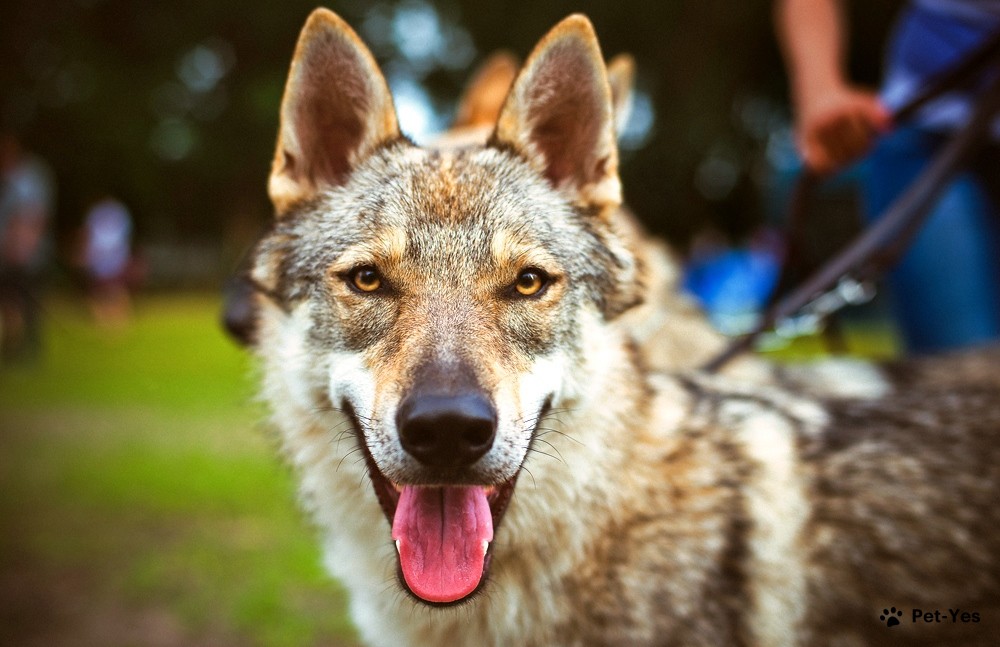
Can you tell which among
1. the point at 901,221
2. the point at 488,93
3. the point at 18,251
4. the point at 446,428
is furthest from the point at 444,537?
the point at 18,251

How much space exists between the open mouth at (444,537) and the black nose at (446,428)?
122 millimetres

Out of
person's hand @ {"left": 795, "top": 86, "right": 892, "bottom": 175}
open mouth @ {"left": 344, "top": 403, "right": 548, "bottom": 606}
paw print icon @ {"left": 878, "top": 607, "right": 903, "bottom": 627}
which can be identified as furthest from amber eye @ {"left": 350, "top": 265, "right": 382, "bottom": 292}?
person's hand @ {"left": 795, "top": 86, "right": 892, "bottom": 175}

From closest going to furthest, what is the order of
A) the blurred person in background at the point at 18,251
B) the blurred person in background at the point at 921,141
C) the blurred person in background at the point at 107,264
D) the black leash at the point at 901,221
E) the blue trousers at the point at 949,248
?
the black leash at the point at 901,221 → the blurred person in background at the point at 921,141 → the blue trousers at the point at 949,248 → the blurred person in background at the point at 18,251 → the blurred person in background at the point at 107,264

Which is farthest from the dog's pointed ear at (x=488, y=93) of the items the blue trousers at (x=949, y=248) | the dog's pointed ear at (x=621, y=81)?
the blue trousers at (x=949, y=248)

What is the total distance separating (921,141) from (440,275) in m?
2.41

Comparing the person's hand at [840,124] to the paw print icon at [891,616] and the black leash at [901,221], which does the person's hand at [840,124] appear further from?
the paw print icon at [891,616]

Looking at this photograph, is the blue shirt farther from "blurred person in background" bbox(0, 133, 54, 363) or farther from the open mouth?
"blurred person in background" bbox(0, 133, 54, 363)

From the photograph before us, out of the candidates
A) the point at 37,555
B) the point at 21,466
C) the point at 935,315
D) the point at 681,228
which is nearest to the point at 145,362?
the point at 21,466

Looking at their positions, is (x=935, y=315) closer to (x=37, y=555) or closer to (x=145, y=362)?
(x=37, y=555)

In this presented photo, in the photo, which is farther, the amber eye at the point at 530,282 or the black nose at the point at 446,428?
the amber eye at the point at 530,282

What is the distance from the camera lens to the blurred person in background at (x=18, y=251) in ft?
33.1

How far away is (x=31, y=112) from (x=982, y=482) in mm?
31146

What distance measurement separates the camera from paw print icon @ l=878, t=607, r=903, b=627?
2057 millimetres

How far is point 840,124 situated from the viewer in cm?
284
